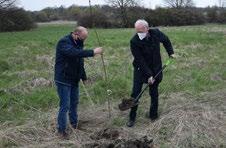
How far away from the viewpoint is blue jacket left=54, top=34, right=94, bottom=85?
765cm

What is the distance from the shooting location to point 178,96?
11.0m

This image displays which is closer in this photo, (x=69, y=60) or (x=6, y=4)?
(x=69, y=60)

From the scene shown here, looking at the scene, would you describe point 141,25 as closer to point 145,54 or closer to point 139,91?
point 145,54

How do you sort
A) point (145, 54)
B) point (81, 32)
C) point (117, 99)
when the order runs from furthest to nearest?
point (117, 99), point (145, 54), point (81, 32)

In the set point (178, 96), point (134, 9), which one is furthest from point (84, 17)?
point (178, 96)

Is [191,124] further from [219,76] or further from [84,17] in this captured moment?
[84,17]

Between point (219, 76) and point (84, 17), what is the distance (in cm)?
1978

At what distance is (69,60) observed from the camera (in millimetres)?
7949

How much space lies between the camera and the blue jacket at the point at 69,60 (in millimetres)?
7648

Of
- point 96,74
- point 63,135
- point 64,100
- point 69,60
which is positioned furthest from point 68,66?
point 96,74

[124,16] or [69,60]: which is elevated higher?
[69,60]

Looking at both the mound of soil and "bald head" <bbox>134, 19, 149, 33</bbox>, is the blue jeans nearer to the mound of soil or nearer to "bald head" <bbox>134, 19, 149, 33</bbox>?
the mound of soil

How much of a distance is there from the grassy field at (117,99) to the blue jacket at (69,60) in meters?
1.04

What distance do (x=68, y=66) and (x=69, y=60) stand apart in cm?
10
